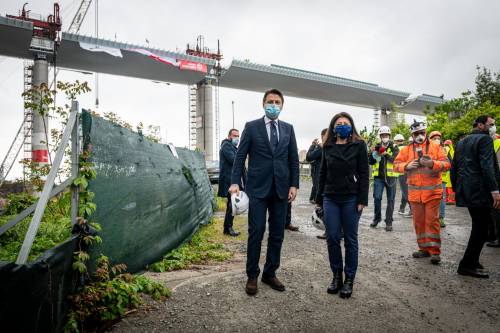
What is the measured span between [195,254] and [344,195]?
2409 mm

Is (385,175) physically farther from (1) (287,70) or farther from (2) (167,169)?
(1) (287,70)

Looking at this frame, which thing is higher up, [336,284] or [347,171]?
[347,171]

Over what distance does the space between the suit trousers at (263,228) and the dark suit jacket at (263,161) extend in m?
0.09

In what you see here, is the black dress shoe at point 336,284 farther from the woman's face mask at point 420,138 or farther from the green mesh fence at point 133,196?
the woman's face mask at point 420,138

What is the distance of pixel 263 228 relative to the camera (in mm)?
3541

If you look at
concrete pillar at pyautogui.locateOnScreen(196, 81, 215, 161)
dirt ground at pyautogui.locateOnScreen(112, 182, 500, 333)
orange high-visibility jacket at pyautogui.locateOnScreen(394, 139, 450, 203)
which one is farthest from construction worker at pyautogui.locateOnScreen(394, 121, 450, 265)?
concrete pillar at pyautogui.locateOnScreen(196, 81, 215, 161)

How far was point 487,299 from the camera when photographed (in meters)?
3.35

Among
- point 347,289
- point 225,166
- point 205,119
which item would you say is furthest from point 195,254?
point 205,119

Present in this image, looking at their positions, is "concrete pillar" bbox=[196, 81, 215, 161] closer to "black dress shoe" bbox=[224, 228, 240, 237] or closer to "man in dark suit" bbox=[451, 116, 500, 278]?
"black dress shoe" bbox=[224, 228, 240, 237]

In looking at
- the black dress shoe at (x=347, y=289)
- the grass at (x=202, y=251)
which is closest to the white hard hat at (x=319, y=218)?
the black dress shoe at (x=347, y=289)

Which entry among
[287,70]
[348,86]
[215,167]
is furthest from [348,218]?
[348,86]

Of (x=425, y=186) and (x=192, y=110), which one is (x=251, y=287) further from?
(x=192, y=110)

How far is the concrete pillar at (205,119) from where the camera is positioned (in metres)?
34.8

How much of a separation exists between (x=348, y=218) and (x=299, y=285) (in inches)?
37.6
